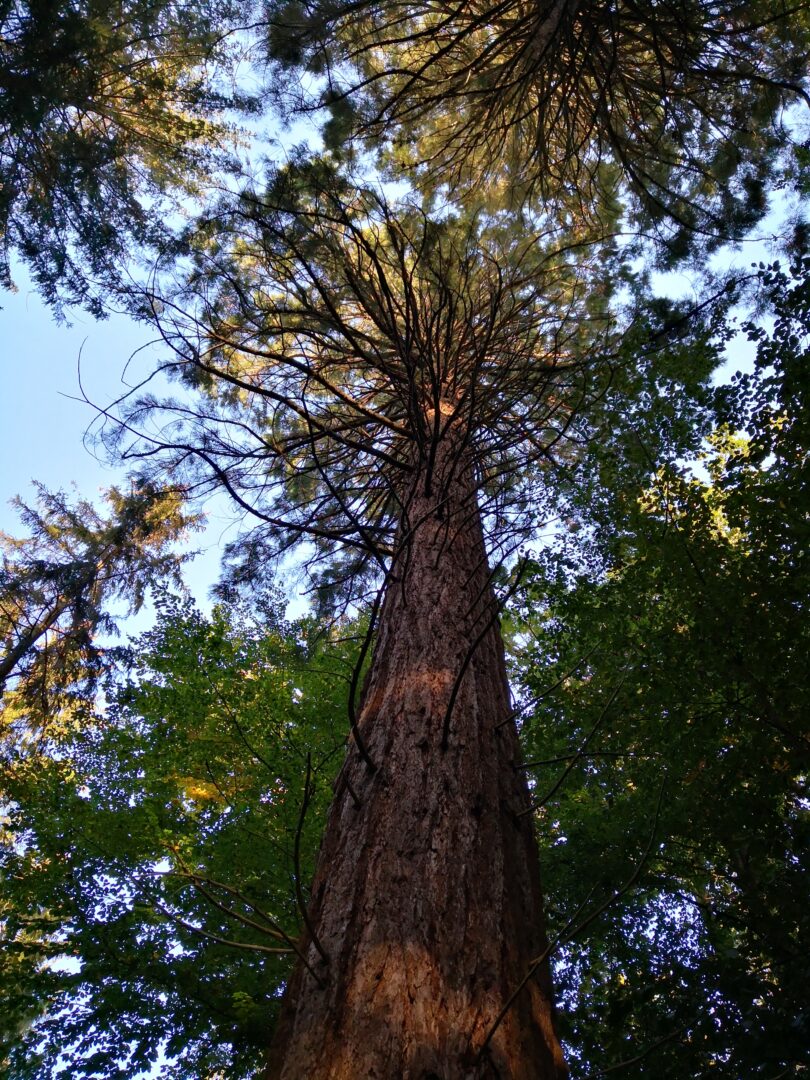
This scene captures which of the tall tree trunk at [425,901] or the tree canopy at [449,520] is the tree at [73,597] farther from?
the tall tree trunk at [425,901]

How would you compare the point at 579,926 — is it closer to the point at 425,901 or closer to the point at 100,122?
the point at 425,901

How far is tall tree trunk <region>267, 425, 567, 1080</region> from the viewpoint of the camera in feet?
4.43

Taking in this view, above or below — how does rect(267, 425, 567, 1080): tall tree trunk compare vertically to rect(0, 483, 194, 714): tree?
below

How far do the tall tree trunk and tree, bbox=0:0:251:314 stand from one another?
14.9 ft

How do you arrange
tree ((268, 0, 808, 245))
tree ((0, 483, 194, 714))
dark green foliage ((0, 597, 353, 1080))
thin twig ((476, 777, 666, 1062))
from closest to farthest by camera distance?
thin twig ((476, 777, 666, 1062)) < dark green foliage ((0, 597, 353, 1080)) < tree ((268, 0, 808, 245)) < tree ((0, 483, 194, 714))

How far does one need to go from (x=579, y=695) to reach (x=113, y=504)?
1043 centimetres

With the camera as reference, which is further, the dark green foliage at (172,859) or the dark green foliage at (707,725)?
the dark green foliage at (172,859)

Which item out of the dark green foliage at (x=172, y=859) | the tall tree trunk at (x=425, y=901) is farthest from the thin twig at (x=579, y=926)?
the dark green foliage at (x=172, y=859)

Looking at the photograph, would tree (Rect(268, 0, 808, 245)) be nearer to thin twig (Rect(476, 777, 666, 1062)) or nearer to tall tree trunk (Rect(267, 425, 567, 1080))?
tall tree trunk (Rect(267, 425, 567, 1080))

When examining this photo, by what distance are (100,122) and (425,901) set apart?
810cm

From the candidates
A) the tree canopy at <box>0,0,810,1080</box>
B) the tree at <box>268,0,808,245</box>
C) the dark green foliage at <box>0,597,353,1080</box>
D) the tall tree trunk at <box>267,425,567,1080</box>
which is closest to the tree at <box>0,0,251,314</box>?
Result: the tree canopy at <box>0,0,810,1080</box>

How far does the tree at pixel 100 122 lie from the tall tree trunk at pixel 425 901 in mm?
4556

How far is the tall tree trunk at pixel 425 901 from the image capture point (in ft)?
4.43

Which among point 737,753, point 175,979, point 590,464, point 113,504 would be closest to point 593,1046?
point 737,753
